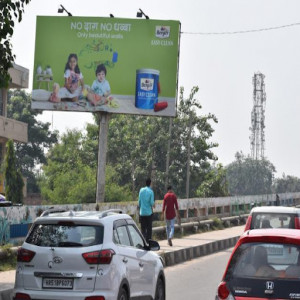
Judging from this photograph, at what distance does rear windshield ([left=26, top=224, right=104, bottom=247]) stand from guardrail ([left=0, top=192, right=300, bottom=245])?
22.6 feet

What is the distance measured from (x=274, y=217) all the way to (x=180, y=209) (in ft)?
50.5

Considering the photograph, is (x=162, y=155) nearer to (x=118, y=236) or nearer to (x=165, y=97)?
(x=165, y=97)

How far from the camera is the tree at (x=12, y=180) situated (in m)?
46.0

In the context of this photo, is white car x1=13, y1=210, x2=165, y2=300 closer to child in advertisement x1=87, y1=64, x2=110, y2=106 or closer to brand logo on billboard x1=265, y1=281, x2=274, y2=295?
brand logo on billboard x1=265, y1=281, x2=274, y2=295

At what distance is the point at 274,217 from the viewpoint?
15.9m

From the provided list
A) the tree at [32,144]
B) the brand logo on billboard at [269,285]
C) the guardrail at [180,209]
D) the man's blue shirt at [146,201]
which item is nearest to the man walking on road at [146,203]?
the man's blue shirt at [146,201]

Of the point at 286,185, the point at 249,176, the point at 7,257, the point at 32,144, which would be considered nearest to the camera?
the point at 7,257

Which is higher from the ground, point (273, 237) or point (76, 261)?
point (273, 237)

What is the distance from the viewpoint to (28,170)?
285 feet

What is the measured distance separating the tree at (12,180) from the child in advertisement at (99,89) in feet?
45.1

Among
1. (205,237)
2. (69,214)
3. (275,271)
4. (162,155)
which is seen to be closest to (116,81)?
(205,237)

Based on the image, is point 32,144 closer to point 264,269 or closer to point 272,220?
point 272,220

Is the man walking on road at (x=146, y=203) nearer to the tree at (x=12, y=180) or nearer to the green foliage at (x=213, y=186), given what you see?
the tree at (x=12, y=180)

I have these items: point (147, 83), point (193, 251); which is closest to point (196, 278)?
point (193, 251)
